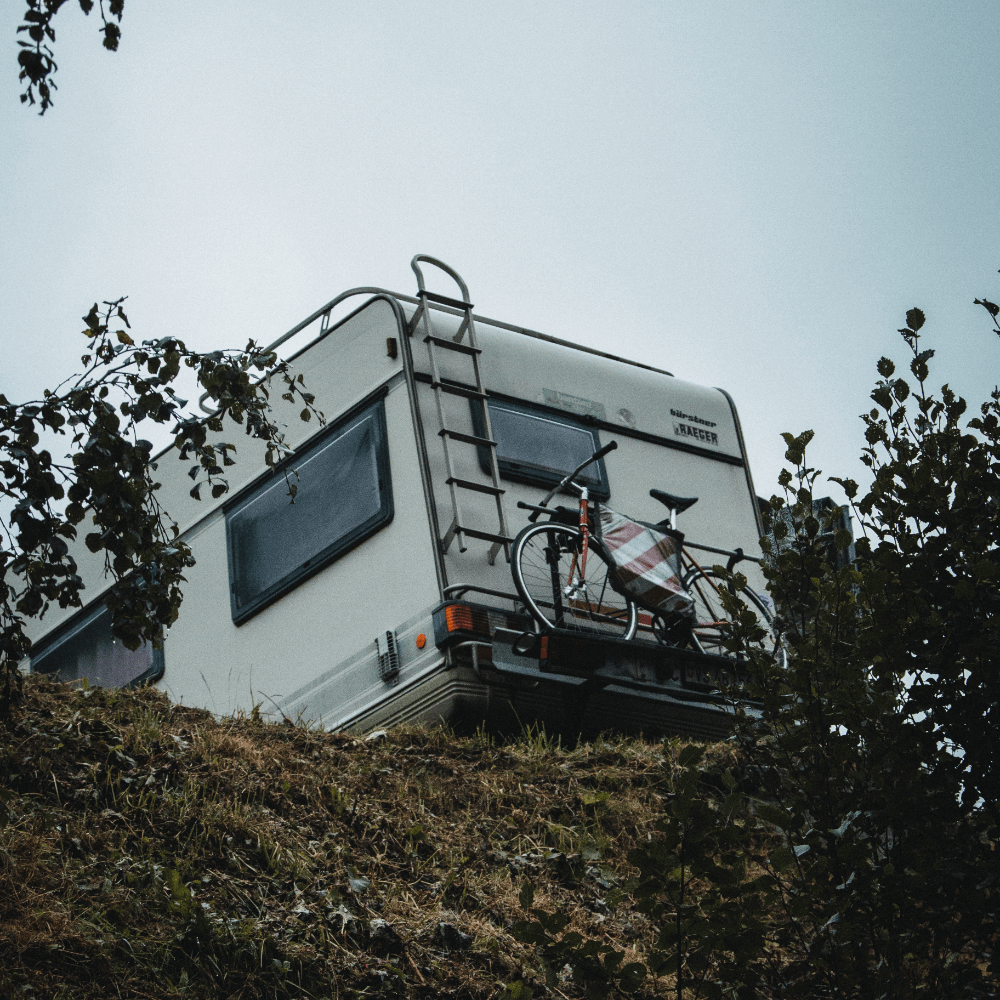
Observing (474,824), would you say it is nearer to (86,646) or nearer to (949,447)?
(949,447)

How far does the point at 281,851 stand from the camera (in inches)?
180

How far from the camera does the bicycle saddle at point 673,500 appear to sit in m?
8.14

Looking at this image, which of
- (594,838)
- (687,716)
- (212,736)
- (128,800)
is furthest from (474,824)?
(687,716)

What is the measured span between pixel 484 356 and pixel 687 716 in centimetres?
267

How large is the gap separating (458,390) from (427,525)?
1.00 m

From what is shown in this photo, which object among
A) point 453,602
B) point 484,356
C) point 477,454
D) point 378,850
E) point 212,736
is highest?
point 484,356

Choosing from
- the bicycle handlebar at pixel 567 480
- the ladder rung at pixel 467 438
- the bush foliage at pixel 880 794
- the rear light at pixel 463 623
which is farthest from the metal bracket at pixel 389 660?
the bush foliage at pixel 880 794

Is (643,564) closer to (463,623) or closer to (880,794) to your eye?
(463,623)

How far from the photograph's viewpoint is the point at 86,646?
9.99 metres

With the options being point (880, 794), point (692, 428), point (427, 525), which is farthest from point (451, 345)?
point (880, 794)

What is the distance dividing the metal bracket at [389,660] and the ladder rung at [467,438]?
1.22m

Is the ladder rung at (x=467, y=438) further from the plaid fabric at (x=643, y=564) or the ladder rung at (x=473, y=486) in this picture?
the plaid fabric at (x=643, y=564)

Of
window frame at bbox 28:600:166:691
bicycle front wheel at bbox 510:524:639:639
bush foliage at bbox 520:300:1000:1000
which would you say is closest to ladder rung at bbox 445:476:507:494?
bicycle front wheel at bbox 510:524:639:639

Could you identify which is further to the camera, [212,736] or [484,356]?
[484,356]
